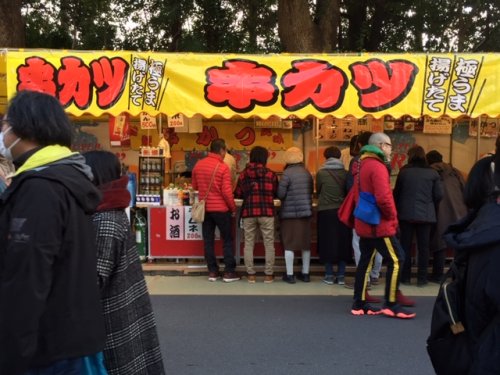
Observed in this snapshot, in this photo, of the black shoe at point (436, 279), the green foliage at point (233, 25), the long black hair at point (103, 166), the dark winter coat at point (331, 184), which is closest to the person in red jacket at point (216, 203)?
the dark winter coat at point (331, 184)

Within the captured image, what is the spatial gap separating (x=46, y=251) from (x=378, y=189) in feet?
12.7

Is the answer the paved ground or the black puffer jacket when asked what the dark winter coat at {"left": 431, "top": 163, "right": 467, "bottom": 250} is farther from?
the black puffer jacket

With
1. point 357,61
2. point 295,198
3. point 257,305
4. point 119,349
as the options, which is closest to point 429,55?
point 357,61

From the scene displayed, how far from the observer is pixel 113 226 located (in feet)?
7.88

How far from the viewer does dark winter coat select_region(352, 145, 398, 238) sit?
506 centimetres

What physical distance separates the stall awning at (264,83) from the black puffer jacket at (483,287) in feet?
13.4

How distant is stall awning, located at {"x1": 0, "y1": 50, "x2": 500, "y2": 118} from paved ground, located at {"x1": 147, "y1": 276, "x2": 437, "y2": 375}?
7.27 ft

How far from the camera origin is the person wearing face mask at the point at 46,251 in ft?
5.61

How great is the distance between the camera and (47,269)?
176 cm

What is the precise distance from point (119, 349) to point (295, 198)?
4547 mm

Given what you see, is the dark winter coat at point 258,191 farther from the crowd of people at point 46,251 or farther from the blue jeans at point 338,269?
the crowd of people at point 46,251

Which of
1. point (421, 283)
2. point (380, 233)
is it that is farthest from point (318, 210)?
point (380, 233)

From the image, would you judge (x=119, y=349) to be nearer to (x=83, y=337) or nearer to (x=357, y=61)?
(x=83, y=337)

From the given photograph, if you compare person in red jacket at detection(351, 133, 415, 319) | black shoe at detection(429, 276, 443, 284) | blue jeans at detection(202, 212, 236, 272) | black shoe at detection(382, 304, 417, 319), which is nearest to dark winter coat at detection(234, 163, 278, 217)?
blue jeans at detection(202, 212, 236, 272)
